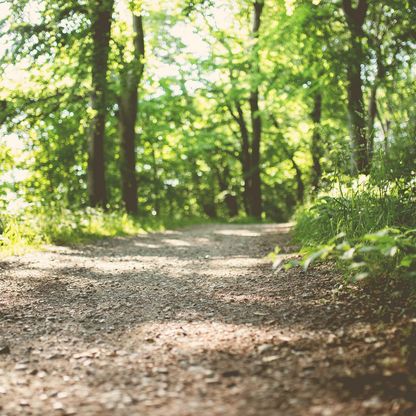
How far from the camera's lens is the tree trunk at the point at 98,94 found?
9992 millimetres

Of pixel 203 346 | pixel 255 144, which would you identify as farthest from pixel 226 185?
pixel 203 346

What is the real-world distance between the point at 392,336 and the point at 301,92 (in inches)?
416

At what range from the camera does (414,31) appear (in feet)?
31.7

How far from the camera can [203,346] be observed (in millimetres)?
3008

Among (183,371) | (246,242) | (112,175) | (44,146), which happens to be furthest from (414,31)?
(112,175)

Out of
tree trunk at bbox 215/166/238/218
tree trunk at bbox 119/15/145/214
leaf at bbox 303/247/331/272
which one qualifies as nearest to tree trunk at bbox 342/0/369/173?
tree trunk at bbox 119/15/145/214

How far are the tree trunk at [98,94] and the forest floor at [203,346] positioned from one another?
6353mm

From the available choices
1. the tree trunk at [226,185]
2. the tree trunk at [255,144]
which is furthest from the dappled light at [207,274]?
the tree trunk at [226,185]

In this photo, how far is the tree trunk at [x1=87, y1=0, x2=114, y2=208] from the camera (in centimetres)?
999

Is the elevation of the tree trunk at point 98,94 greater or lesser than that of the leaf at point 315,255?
greater

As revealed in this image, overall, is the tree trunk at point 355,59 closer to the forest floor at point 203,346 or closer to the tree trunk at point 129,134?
the forest floor at point 203,346

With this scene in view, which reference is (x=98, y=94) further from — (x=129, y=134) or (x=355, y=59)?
(x=355, y=59)

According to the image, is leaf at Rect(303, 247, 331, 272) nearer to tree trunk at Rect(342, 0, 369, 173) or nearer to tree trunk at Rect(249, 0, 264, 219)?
tree trunk at Rect(342, 0, 369, 173)

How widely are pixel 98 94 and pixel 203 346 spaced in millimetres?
9612
